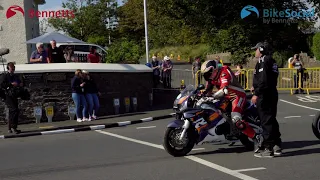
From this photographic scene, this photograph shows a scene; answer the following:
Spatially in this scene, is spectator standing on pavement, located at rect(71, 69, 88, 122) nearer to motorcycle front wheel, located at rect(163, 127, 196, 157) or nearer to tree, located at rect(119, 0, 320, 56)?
motorcycle front wheel, located at rect(163, 127, 196, 157)

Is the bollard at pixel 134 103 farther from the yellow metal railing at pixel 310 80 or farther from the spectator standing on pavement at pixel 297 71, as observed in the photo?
the yellow metal railing at pixel 310 80

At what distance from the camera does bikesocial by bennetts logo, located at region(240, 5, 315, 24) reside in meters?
34.2

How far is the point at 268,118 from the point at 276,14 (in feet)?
89.5

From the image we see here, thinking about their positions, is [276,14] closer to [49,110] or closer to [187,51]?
[187,51]

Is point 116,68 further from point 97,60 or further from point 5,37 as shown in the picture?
point 5,37

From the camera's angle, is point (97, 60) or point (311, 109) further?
point (97, 60)

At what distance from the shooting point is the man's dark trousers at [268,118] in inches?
330

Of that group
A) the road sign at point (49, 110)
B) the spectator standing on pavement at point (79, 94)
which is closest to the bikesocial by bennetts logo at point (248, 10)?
the spectator standing on pavement at point (79, 94)

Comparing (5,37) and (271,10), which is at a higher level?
(271,10)

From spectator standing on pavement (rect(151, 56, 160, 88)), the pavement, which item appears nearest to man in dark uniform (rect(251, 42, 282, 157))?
the pavement

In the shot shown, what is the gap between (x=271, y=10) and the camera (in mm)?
34125

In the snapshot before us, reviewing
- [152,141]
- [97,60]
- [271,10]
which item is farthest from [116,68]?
[271,10]

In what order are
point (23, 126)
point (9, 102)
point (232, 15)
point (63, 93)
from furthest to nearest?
point (232, 15)
point (63, 93)
point (23, 126)
point (9, 102)

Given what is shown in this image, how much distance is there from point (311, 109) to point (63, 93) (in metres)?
8.41
